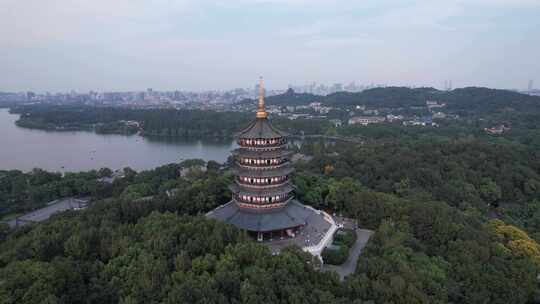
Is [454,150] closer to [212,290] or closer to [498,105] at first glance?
[212,290]

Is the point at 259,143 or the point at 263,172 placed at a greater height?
the point at 259,143

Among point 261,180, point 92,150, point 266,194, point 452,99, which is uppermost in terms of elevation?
point 452,99

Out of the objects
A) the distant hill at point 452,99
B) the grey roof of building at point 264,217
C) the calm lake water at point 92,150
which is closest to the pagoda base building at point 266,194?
the grey roof of building at point 264,217

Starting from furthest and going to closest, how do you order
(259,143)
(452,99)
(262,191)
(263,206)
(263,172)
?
(452,99) < (263,206) < (262,191) < (263,172) < (259,143)

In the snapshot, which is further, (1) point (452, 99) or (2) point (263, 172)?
(1) point (452, 99)

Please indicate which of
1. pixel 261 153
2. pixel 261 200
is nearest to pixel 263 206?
pixel 261 200

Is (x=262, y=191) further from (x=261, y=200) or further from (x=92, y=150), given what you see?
(x=92, y=150)

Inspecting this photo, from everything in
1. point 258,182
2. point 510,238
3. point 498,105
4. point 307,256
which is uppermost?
point 498,105

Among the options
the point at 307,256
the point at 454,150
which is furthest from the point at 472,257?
the point at 454,150
